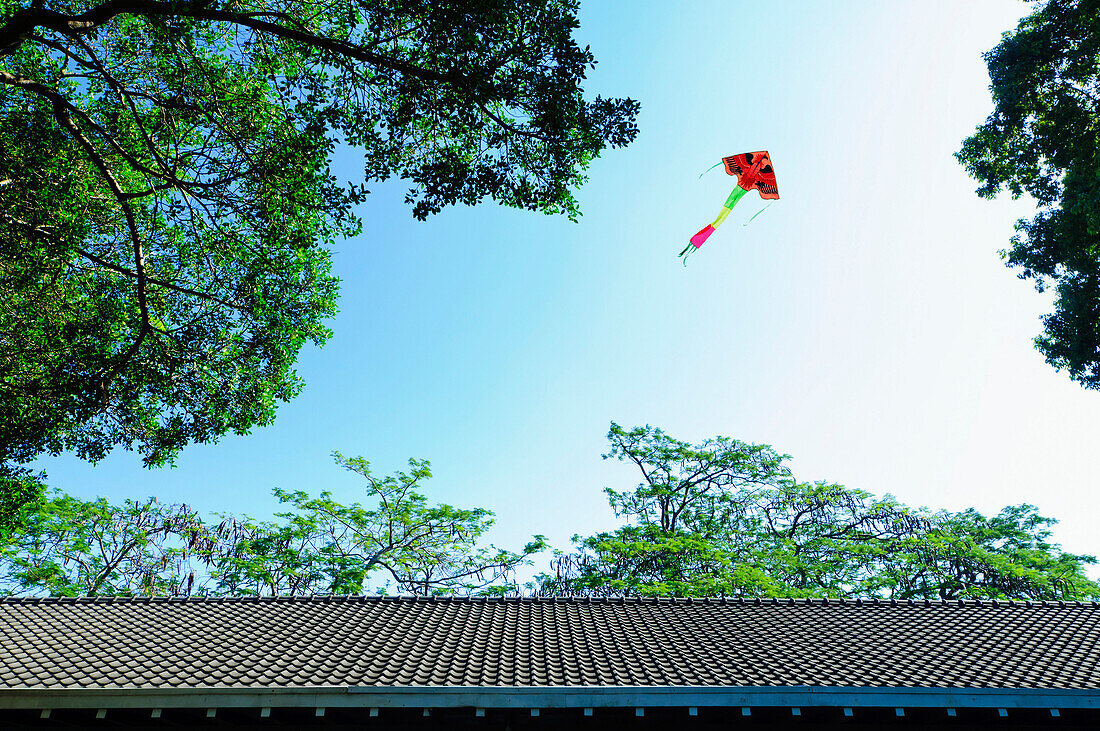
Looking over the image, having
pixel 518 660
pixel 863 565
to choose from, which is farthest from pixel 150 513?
pixel 863 565

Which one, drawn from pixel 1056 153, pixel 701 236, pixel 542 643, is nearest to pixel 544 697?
pixel 542 643

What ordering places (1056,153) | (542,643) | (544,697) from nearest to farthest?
1. (544,697)
2. (542,643)
3. (1056,153)

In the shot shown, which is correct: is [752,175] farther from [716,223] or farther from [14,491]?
[14,491]

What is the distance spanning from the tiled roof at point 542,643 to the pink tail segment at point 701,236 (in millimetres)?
5035

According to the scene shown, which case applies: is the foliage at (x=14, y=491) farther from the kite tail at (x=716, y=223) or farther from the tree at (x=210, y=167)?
the kite tail at (x=716, y=223)

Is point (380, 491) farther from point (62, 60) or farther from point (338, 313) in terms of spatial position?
point (62, 60)

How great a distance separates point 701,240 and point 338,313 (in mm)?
5302

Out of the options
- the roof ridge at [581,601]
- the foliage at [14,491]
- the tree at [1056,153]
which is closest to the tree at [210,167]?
the foliage at [14,491]

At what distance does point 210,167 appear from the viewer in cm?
696

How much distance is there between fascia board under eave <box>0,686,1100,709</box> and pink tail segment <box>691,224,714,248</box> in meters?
5.38

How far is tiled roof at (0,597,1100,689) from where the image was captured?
5.37 m

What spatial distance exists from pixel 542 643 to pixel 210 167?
268 inches

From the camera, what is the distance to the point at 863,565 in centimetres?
1834

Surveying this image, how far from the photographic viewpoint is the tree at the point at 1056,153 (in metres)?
9.70
